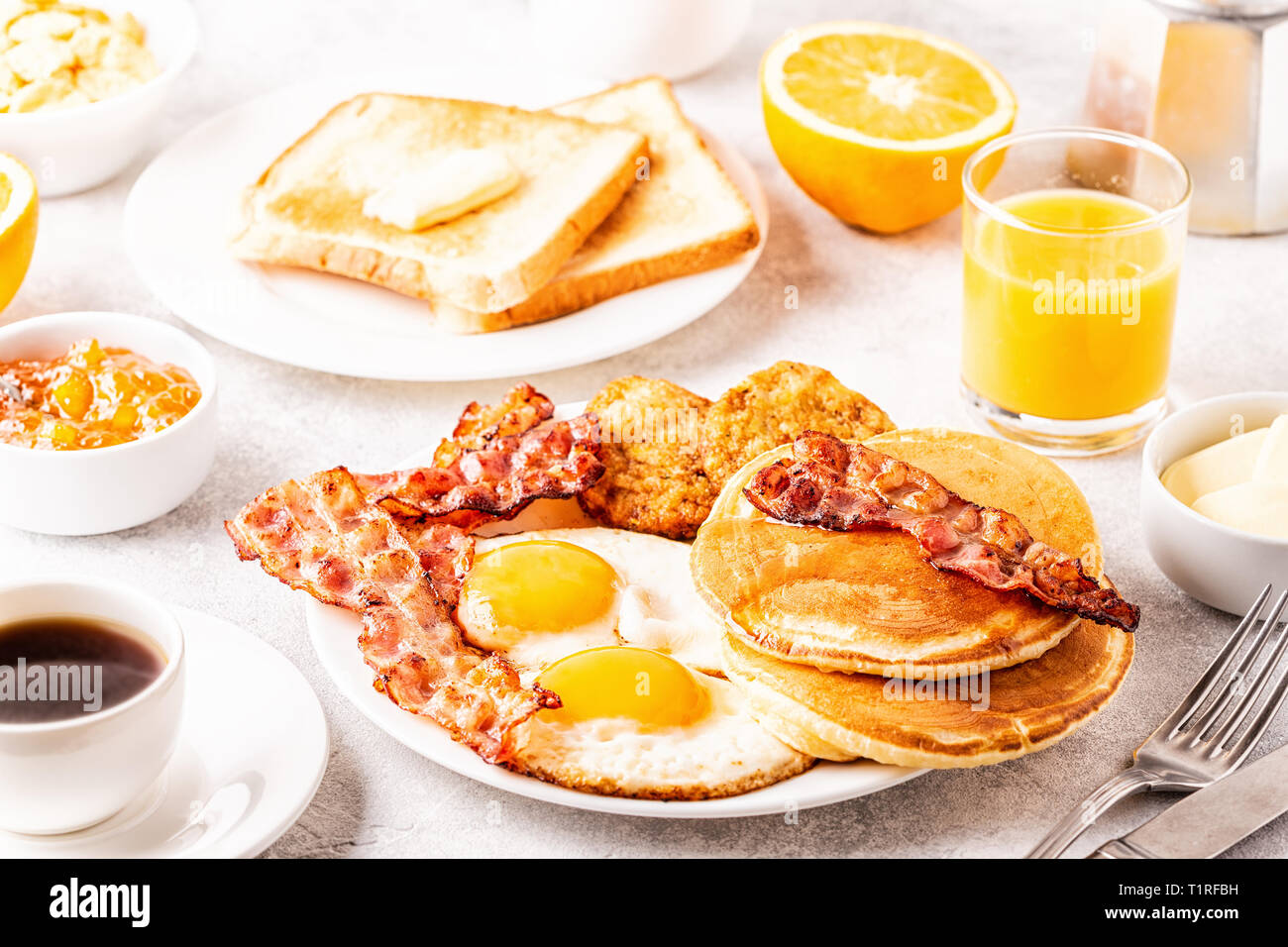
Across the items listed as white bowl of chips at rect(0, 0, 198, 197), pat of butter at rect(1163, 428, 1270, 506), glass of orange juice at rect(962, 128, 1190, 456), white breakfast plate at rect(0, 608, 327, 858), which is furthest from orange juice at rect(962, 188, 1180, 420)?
white bowl of chips at rect(0, 0, 198, 197)

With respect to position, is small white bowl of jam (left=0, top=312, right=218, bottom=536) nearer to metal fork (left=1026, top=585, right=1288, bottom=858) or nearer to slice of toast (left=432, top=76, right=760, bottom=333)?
slice of toast (left=432, top=76, right=760, bottom=333)

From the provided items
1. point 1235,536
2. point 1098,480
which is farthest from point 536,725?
point 1098,480

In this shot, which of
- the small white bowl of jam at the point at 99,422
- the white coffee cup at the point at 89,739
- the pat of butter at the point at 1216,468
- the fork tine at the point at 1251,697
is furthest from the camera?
the small white bowl of jam at the point at 99,422

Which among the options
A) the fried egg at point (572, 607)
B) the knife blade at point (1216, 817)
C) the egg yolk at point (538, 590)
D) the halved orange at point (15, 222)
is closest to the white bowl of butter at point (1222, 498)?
the knife blade at point (1216, 817)

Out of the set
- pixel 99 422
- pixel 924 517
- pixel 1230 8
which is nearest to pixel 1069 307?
pixel 924 517

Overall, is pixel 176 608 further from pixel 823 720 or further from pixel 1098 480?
pixel 1098 480

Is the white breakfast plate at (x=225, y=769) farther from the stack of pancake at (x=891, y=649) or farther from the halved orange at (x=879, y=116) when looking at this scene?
the halved orange at (x=879, y=116)
